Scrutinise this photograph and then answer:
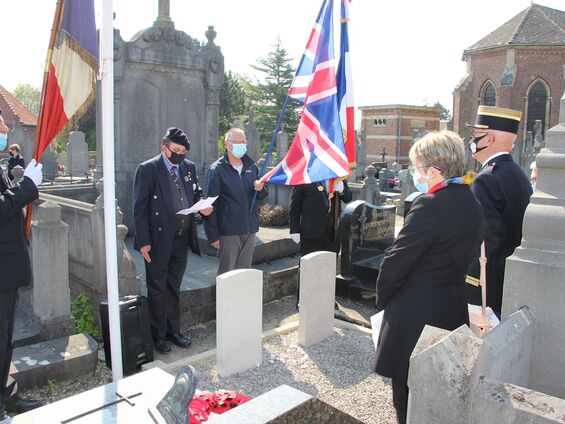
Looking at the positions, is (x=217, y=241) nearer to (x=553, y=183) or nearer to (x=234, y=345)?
(x=234, y=345)

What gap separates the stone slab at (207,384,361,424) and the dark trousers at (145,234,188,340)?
291 cm

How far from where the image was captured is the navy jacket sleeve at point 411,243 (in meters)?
2.73

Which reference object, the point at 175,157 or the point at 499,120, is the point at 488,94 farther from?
the point at 175,157

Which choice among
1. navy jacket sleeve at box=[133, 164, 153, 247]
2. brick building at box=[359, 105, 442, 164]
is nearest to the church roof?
brick building at box=[359, 105, 442, 164]

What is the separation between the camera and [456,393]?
2092 millimetres

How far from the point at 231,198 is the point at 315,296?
1.38 metres

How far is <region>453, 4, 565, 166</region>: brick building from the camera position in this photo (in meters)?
35.2

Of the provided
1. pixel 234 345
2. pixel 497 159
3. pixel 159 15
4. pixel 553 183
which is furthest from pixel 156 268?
pixel 159 15

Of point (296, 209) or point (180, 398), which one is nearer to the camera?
Result: point (180, 398)

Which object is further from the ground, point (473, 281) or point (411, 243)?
point (411, 243)

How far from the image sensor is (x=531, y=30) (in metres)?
37.2

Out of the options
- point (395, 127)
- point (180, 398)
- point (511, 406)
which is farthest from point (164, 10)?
point (395, 127)

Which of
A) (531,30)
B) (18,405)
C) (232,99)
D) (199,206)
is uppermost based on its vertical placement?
(531,30)

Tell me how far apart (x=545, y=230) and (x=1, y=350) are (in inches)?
143
